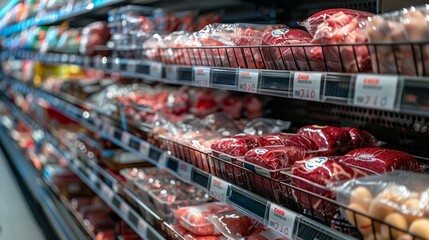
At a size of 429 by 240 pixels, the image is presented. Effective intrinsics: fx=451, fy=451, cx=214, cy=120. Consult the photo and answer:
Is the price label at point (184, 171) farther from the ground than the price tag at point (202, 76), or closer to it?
closer to it

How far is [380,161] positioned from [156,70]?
3.36ft

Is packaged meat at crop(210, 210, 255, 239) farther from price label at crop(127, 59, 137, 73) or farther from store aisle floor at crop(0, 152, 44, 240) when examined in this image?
store aisle floor at crop(0, 152, 44, 240)

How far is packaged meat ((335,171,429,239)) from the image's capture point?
0.76 metres

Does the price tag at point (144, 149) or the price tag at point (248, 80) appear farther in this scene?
the price tag at point (144, 149)

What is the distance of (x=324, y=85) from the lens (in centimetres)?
91

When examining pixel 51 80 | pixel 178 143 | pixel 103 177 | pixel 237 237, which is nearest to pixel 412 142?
pixel 237 237

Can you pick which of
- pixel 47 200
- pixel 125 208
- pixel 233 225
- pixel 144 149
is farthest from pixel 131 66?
pixel 47 200

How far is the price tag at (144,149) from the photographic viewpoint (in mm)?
1860

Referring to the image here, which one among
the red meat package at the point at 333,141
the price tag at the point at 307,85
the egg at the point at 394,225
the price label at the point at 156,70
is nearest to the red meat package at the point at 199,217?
the red meat package at the point at 333,141

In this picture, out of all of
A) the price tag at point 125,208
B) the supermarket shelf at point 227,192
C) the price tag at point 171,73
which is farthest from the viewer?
the price tag at point 125,208

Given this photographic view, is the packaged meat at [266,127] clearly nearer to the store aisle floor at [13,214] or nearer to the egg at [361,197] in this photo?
the egg at [361,197]

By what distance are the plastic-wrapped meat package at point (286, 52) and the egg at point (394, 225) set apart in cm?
41

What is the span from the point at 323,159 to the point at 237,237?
48cm

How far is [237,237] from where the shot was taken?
4.54ft
